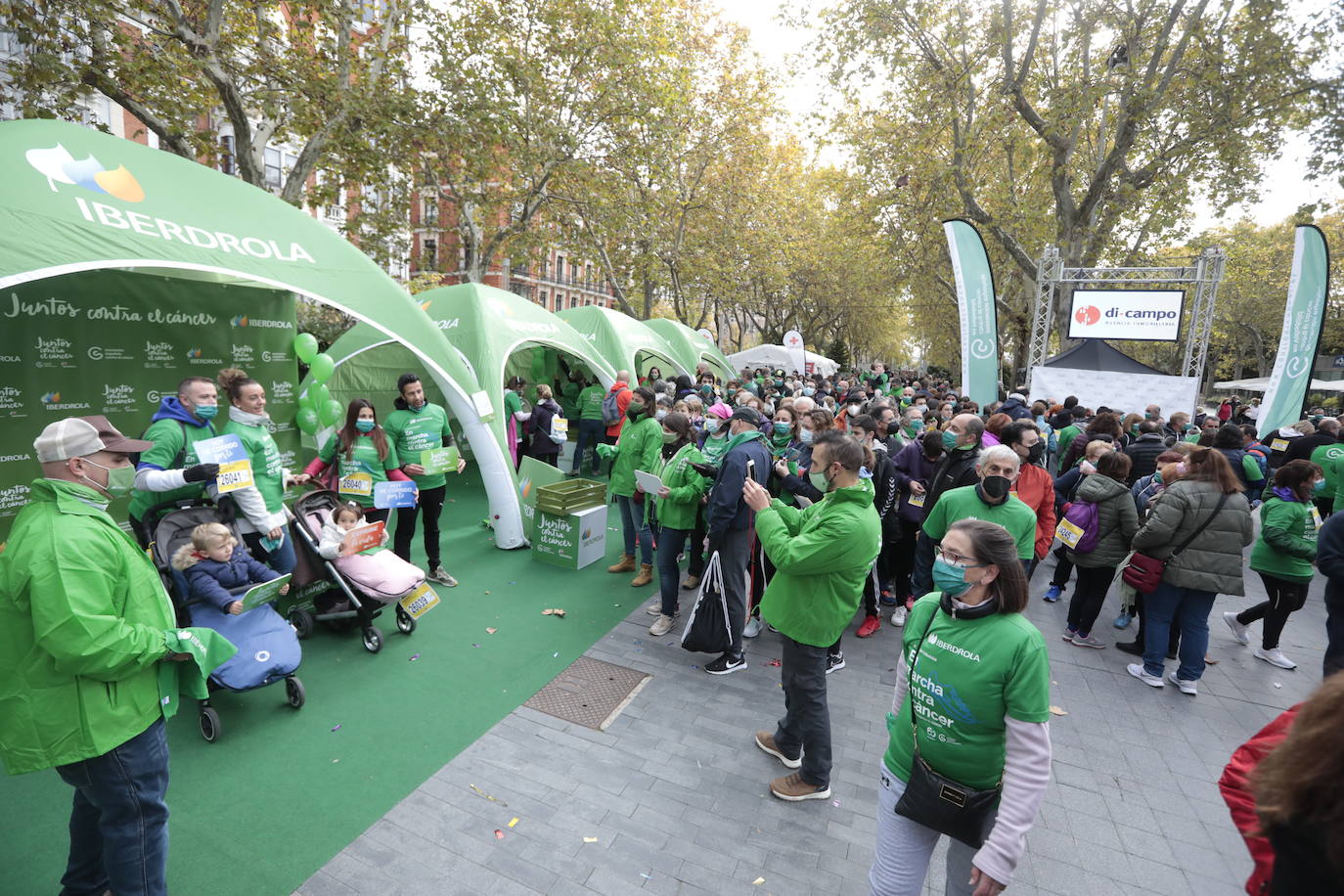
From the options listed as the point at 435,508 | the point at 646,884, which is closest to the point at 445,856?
the point at 646,884

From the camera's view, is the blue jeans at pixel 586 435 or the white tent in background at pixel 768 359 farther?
the white tent in background at pixel 768 359

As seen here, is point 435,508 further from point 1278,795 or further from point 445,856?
point 1278,795

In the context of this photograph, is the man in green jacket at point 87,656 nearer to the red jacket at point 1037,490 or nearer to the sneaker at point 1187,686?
the red jacket at point 1037,490

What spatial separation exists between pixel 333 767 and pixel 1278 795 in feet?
13.8

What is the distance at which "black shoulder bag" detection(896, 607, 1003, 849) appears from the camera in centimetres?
206

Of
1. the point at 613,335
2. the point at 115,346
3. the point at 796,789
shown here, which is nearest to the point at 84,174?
the point at 115,346

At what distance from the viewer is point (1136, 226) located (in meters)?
18.7

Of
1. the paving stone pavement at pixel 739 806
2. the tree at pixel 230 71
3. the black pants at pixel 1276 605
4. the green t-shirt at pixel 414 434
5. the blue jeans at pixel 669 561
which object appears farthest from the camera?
the tree at pixel 230 71

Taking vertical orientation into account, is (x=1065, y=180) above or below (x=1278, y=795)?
above

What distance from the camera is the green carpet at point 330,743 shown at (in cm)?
304

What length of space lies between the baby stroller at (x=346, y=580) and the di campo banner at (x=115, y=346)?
2369 millimetres

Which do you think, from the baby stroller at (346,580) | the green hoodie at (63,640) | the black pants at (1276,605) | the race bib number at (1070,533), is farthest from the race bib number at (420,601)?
the black pants at (1276,605)

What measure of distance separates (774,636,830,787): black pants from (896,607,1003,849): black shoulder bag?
1177 millimetres

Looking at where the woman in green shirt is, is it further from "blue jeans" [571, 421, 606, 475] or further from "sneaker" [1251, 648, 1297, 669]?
"sneaker" [1251, 648, 1297, 669]
